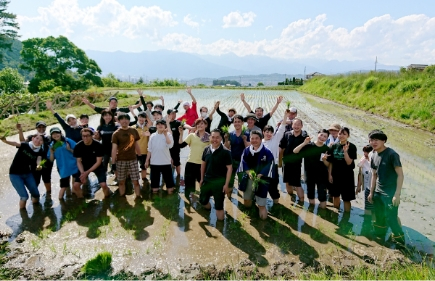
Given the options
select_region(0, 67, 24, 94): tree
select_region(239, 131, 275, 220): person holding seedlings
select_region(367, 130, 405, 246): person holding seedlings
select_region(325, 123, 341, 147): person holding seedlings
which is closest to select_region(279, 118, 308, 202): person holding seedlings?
select_region(325, 123, 341, 147): person holding seedlings

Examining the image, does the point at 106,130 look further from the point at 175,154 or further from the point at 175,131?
the point at 175,154

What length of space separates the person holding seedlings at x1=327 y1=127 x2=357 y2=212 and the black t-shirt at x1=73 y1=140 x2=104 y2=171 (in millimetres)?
4415

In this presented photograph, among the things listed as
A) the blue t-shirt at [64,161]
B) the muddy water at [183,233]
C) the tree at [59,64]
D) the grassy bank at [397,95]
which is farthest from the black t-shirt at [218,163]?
the tree at [59,64]

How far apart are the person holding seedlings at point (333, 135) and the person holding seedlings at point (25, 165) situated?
5317 millimetres

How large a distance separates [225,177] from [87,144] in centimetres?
285

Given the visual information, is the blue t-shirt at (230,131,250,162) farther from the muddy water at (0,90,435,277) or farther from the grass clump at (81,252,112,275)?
the grass clump at (81,252,112,275)

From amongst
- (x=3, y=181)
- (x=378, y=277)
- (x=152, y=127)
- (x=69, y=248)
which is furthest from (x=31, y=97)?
(x=378, y=277)

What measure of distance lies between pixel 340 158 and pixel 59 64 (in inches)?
1731

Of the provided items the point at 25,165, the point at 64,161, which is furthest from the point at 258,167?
the point at 25,165

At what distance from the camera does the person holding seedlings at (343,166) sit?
5176 mm

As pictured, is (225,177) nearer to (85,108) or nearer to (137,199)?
(137,199)

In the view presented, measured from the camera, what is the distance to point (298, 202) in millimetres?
6035

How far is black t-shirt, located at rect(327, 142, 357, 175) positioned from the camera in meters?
5.22

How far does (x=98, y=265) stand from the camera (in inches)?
149
